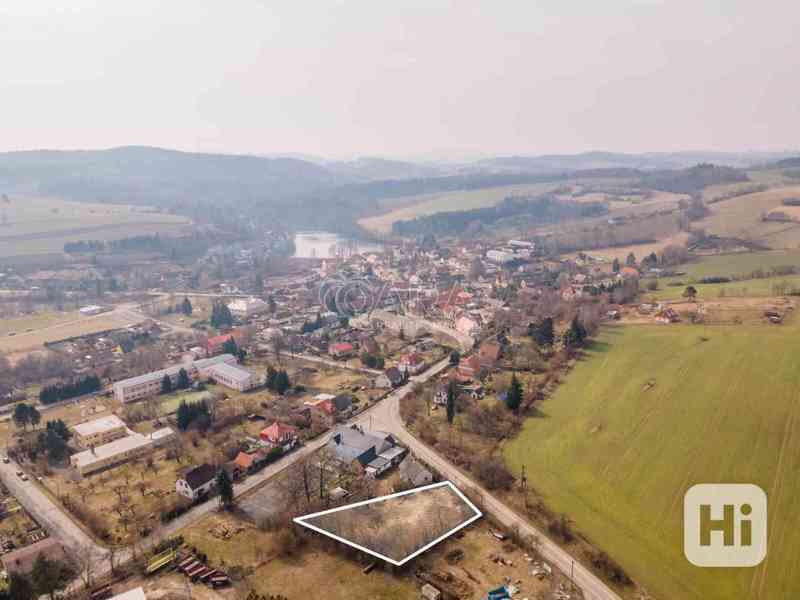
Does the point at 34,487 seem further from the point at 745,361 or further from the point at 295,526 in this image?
the point at 745,361

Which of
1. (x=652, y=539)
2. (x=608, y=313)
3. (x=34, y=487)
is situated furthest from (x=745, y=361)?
(x=34, y=487)

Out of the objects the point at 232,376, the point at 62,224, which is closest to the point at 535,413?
the point at 232,376

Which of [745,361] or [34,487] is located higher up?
[745,361]

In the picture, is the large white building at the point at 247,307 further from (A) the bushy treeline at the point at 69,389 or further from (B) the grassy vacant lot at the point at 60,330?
(A) the bushy treeline at the point at 69,389

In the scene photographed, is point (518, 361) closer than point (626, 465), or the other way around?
point (626, 465)

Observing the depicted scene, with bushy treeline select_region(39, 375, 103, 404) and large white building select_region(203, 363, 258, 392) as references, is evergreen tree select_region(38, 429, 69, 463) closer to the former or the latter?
bushy treeline select_region(39, 375, 103, 404)

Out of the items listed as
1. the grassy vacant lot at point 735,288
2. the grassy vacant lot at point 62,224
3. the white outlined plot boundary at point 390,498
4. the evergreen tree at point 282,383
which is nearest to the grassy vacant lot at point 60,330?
the evergreen tree at point 282,383

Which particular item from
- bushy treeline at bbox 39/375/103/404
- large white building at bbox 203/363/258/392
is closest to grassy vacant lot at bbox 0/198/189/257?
bushy treeline at bbox 39/375/103/404
